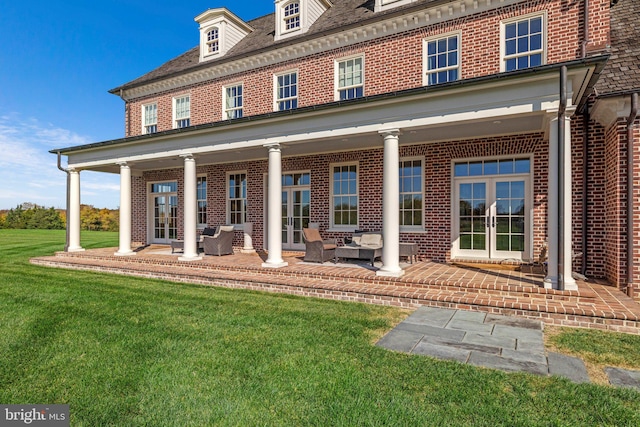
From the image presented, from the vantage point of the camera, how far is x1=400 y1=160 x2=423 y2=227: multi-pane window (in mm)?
9328

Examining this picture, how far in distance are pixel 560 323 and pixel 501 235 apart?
3805mm


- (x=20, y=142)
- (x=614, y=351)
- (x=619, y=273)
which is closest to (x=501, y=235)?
(x=619, y=273)

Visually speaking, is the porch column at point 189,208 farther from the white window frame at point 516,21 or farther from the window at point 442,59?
the white window frame at point 516,21

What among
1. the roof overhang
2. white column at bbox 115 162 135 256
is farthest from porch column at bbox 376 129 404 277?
white column at bbox 115 162 135 256

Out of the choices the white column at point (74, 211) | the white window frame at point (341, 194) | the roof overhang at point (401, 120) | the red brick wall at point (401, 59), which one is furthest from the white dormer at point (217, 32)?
the white window frame at point (341, 194)

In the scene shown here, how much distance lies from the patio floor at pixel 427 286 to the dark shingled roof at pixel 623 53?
3640 mm

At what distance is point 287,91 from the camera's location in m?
11.1

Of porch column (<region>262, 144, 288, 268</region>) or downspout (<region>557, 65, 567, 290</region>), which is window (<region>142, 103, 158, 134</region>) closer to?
porch column (<region>262, 144, 288, 268</region>)

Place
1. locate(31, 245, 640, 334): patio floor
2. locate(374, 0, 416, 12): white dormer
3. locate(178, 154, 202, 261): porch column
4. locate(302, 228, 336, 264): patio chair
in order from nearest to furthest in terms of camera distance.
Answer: locate(31, 245, 640, 334): patio floor → locate(302, 228, 336, 264): patio chair → locate(178, 154, 202, 261): porch column → locate(374, 0, 416, 12): white dormer

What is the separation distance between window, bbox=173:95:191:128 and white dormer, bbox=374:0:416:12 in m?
7.55

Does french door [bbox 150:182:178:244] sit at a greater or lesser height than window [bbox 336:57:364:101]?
lesser

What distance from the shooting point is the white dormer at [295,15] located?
36.3ft

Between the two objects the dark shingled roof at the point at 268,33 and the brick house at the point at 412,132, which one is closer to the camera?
the brick house at the point at 412,132

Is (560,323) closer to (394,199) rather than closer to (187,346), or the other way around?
(394,199)
